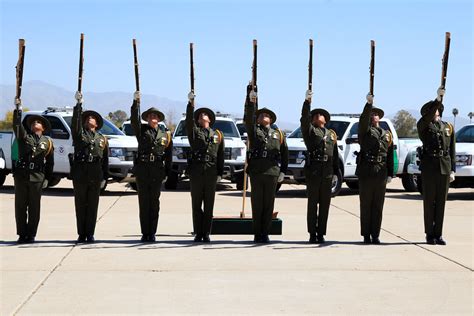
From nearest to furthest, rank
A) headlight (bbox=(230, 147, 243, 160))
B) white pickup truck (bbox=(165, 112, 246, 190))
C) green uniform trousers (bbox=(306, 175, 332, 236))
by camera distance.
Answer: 1. green uniform trousers (bbox=(306, 175, 332, 236))
2. white pickup truck (bbox=(165, 112, 246, 190))
3. headlight (bbox=(230, 147, 243, 160))

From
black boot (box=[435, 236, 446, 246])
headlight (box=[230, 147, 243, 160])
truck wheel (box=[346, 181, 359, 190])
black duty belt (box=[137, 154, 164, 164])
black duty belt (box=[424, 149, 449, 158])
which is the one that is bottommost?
truck wheel (box=[346, 181, 359, 190])

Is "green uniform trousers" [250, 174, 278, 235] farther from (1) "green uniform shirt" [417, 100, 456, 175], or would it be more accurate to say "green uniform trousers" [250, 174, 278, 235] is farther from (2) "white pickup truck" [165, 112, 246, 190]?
(2) "white pickup truck" [165, 112, 246, 190]

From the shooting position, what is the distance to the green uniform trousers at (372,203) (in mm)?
11391

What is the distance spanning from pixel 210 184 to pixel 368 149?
2129 millimetres

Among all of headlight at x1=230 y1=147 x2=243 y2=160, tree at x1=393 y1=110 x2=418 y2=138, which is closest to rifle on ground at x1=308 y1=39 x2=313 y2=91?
headlight at x1=230 y1=147 x2=243 y2=160

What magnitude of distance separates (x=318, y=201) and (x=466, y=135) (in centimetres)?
952

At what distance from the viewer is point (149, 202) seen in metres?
11.4

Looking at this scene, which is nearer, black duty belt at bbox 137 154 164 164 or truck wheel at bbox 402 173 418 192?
black duty belt at bbox 137 154 164 164

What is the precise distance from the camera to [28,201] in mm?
11000

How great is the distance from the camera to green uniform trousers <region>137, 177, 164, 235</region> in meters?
11.3

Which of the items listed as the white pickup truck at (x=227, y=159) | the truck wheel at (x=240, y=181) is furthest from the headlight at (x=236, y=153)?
the truck wheel at (x=240, y=181)

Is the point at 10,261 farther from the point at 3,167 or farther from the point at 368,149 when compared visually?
the point at 3,167

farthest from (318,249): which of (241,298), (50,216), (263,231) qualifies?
(50,216)

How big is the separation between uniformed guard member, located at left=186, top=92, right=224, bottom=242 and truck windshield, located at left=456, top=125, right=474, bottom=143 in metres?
9.87
